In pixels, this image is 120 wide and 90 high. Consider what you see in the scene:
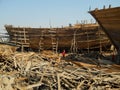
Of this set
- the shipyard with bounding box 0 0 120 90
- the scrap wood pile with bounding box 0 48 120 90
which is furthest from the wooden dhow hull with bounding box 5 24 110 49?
the scrap wood pile with bounding box 0 48 120 90

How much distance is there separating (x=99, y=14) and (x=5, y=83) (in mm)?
7390

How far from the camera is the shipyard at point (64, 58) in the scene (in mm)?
9023

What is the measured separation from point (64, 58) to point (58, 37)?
496cm

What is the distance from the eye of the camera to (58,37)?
21.9m

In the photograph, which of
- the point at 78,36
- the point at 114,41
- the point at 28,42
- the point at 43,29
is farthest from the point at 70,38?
the point at 114,41

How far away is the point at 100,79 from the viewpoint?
8.81 m

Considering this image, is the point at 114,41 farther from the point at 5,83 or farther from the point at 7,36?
the point at 7,36

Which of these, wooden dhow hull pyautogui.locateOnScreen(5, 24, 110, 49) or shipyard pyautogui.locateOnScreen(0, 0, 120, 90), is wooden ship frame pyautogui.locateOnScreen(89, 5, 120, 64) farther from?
wooden dhow hull pyautogui.locateOnScreen(5, 24, 110, 49)

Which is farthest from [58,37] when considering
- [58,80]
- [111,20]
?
[58,80]

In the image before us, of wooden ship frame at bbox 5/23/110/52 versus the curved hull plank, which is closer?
the curved hull plank

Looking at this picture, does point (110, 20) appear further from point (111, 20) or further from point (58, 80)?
point (58, 80)

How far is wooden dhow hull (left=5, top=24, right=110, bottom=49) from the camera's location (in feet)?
66.9

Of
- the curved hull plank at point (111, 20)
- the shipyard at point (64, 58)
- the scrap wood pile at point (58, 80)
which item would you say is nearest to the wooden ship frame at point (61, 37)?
the shipyard at point (64, 58)

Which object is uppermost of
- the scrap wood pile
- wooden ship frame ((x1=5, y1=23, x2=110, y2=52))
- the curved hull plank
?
the curved hull plank
